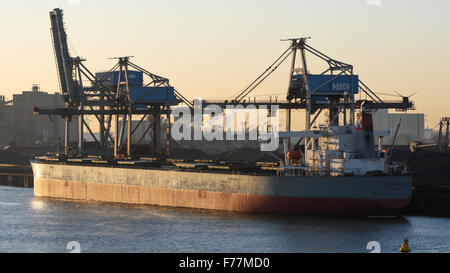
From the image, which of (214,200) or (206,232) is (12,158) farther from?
(206,232)

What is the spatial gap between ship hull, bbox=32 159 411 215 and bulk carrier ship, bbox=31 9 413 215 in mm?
80

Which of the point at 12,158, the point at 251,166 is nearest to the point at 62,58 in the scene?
the point at 251,166

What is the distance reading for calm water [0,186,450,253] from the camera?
46.8 metres

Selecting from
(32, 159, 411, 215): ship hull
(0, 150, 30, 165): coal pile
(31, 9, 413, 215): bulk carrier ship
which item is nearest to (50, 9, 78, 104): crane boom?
(31, 9, 413, 215): bulk carrier ship

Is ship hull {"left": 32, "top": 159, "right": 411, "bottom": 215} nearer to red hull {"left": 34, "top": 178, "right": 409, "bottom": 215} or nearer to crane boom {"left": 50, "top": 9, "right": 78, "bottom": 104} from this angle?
red hull {"left": 34, "top": 178, "right": 409, "bottom": 215}

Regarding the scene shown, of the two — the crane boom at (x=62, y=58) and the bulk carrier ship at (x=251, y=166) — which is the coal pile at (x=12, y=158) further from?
the crane boom at (x=62, y=58)

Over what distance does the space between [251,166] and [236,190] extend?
5375 mm

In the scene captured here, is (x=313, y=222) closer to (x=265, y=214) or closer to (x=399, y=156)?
(x=265, y=214)

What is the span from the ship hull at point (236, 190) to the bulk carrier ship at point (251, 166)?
8 cm

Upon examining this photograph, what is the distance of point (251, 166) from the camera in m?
68.8

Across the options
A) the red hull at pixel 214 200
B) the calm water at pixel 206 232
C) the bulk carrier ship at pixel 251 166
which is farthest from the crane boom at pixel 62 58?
the calm water at pixel 206 232

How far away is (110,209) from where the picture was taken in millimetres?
69188

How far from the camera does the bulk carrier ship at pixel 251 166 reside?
2277 inches
